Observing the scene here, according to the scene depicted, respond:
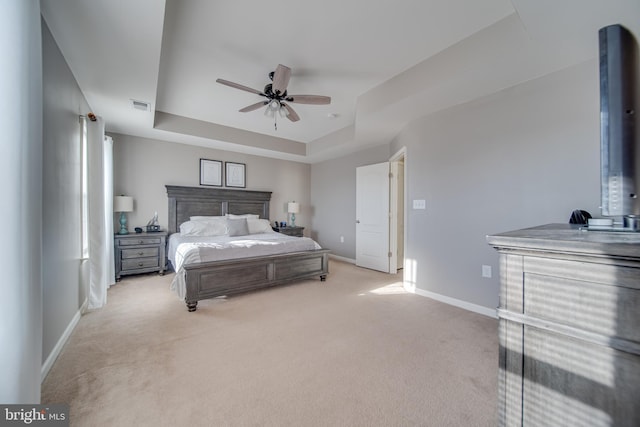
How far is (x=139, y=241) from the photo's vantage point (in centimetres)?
399

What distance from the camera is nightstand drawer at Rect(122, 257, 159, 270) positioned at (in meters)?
3.89

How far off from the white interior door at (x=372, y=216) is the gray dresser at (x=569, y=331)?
11.6 feet

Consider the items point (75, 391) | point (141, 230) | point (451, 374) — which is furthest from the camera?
point (141, 230)

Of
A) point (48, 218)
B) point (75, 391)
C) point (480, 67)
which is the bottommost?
point (75, 391)

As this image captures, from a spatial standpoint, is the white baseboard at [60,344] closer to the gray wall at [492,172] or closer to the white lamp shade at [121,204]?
the white lamp shade at [121,204]

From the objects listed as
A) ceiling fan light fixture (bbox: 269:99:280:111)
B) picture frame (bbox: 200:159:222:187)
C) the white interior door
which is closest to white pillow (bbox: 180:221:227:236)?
picture frame (bbox: 200:159:222:187)

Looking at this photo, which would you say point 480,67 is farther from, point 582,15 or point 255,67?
point 255,67

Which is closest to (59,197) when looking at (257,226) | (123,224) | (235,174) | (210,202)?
(123,224)

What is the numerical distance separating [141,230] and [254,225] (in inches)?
74.5

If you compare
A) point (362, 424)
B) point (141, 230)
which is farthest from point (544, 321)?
point (141, 230)

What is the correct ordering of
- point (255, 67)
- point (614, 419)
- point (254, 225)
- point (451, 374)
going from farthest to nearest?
point (254, 225)
point (255, 67)
point (451, 374)
point (614, 419)

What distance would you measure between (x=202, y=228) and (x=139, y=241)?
0.93m

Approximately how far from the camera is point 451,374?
171 centimetres

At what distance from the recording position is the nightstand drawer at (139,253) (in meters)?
3.89
